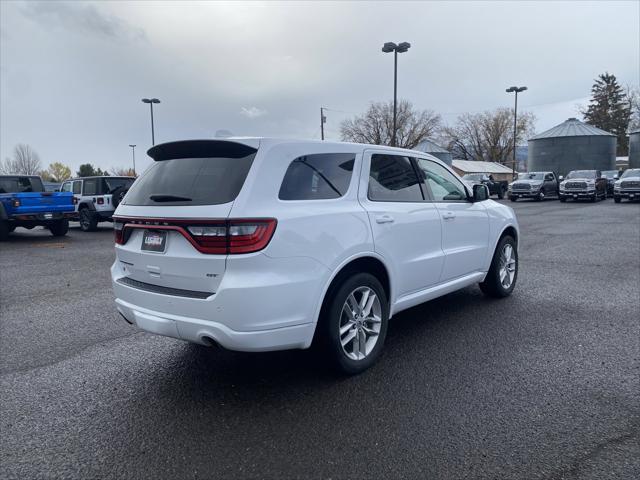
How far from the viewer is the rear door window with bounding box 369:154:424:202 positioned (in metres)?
4.05

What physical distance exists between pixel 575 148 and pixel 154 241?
2203 inches

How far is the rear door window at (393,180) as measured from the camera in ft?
13.3

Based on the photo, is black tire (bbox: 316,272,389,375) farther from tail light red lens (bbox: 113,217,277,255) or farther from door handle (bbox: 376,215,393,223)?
tail light red lens (bbox: 113,217,277,255)

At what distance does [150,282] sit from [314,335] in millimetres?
1250

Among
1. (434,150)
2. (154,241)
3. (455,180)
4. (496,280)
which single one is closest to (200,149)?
(154,241)

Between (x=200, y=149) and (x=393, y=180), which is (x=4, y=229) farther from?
(x=393, y=180)

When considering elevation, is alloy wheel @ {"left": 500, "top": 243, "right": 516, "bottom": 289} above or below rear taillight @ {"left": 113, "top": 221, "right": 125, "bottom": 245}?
below

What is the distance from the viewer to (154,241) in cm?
340

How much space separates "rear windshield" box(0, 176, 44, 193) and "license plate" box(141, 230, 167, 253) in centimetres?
1281

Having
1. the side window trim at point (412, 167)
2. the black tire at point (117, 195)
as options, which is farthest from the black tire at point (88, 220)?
the side window trim at point (412, 167)

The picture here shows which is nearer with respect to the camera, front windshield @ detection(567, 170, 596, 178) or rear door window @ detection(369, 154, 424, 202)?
rear door window @ detection(369, 154, 424, 202)

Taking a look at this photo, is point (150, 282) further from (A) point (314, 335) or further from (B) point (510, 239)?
(B) point (510, 239)

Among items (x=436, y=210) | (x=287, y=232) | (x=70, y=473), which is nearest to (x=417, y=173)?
(x=436, y=210)

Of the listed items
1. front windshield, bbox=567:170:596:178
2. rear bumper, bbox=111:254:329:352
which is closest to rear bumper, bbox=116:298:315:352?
rear bumper, bbox=111:254:329:352
